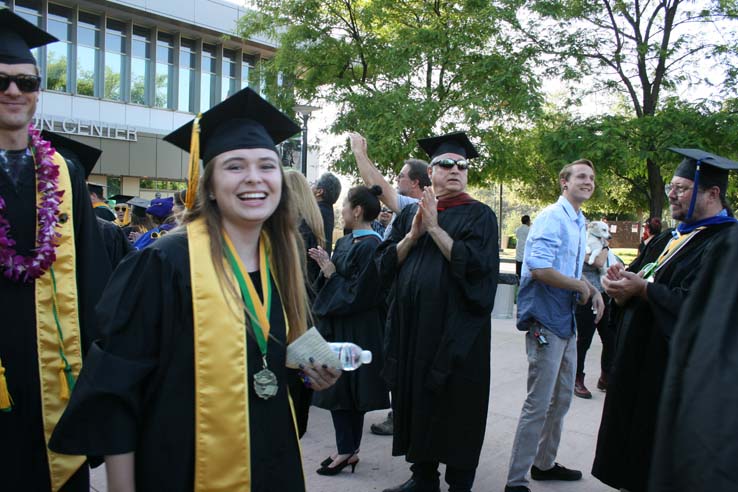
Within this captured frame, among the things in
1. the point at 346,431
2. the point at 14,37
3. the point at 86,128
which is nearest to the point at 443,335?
the point at 346,431

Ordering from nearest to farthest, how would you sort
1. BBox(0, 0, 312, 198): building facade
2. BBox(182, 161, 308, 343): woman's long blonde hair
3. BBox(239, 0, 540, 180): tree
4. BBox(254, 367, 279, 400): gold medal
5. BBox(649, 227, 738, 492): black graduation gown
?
BBox(649, 227, 738, 492): black graduation gown < BBox(254, 367, 279, 400): gold medal < BBox(182, 161, 308, 343): woman's long blonde hair < BBox(239, 0, 540, 180): tree < BBox(0, 0, 312, 198): building facade

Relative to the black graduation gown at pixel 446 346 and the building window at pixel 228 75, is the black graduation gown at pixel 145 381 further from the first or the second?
the building window at pixel 228 75

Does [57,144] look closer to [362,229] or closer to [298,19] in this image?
[362,229]

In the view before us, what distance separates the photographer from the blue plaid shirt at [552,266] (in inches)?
172

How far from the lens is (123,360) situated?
1.90m

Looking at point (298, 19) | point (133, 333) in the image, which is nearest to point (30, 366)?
point (133, 333)

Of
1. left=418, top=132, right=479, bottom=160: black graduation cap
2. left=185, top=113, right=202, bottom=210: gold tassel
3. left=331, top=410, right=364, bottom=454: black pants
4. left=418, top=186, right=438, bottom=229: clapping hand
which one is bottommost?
left=331, top=410, right=364, bottom=454: black pants

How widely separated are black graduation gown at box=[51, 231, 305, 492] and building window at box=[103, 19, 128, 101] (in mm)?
24728

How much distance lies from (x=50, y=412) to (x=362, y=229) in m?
2.92

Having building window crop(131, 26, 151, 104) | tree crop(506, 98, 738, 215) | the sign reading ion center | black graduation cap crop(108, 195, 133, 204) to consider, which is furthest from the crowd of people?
building window crop(131, 26, 151, 104)

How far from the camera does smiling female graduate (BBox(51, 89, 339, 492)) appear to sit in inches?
74.9

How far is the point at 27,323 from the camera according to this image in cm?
251

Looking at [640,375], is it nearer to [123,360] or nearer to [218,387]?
[218,387]

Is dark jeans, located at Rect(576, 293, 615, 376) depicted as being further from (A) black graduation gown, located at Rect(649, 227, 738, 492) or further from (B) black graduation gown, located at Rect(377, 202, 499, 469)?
(A) black graduation gown, located at Rect(649, 227, 738, 492)
